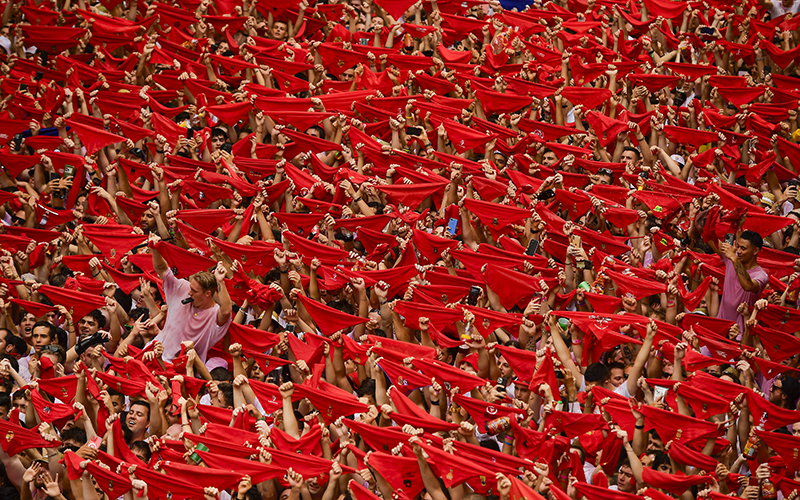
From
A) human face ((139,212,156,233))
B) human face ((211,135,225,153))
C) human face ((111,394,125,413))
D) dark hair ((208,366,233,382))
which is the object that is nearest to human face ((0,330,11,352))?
human face ((111,394,125,413))

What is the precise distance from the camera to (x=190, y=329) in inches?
357

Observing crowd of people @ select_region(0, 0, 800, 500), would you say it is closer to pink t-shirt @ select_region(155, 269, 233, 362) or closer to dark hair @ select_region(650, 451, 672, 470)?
pink t-shirt @ select_region(155, 269, 233, 362)

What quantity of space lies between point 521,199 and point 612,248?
45.4 inches

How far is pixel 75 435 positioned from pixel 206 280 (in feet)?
5.28

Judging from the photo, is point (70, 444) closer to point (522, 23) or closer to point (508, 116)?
point (508, 116)

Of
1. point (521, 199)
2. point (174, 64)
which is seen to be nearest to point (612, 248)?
point (521, 199)

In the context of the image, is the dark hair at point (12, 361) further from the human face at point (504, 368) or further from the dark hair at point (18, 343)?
the human face at point (504, 368)

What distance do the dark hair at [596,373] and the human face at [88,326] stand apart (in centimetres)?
415

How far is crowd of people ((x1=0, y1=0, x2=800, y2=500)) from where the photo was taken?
7.95m

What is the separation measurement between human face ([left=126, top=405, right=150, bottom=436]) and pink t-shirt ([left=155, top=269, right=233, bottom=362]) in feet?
2.46

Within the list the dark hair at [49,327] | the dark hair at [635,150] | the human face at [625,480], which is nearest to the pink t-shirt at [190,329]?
the dark hair at [49,327]

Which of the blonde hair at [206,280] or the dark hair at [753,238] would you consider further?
the dark hair at [753,238]

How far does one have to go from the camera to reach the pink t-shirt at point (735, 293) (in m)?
9.34

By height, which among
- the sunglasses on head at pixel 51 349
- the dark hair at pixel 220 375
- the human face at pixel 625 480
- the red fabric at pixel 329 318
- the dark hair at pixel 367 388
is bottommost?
the sunglasses on head at pixel 51 349
